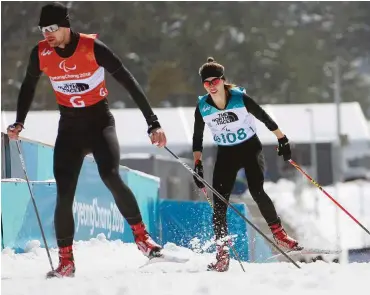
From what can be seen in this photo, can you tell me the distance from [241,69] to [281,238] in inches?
1285

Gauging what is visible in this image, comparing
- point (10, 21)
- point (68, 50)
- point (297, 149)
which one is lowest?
point (297, 149)

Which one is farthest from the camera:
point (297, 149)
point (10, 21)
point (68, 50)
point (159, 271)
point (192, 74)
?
point (192, 74)

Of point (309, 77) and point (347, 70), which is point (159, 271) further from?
point (347, 70)

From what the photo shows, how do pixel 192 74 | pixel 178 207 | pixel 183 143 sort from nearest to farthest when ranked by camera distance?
1. pixel 178 207
2. pixel 183 143
3. pixel 192 74

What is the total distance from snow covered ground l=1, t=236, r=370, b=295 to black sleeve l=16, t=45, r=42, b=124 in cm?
91

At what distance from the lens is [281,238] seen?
5.44 meters

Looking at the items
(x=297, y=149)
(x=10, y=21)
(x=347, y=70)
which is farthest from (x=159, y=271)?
(x=347, y=70)

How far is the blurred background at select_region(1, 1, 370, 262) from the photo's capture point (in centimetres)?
2286

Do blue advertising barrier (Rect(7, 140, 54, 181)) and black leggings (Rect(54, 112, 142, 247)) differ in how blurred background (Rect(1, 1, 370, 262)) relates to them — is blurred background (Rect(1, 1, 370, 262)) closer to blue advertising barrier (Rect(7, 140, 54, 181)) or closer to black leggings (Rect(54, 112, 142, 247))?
blue advertising barrier (Rect(7, 140, 54, 181))

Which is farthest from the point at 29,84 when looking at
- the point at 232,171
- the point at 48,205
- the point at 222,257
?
the point at 48,205

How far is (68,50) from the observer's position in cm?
446

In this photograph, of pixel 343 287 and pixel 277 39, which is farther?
pixel 277 39

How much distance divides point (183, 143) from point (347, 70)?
2325 cm

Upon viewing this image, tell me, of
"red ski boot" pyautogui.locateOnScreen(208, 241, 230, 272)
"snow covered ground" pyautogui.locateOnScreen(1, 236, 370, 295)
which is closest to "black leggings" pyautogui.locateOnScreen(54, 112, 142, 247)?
"snow covered ground" pyautogui.locateOnScreen(1, 236, 370, 295)
